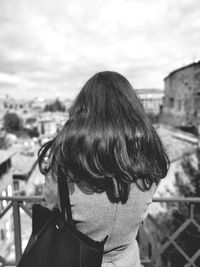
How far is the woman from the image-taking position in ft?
3.62

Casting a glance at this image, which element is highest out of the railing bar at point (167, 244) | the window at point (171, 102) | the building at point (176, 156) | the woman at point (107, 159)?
the window at point (171, 102)

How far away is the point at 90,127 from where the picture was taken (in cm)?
112

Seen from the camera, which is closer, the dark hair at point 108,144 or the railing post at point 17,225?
the dark hair at point 108,144

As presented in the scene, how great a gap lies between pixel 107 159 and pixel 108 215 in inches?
11.9

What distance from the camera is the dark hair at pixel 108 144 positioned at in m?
1.10

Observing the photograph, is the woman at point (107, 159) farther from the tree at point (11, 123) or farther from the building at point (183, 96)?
the tree at point (11, 123)

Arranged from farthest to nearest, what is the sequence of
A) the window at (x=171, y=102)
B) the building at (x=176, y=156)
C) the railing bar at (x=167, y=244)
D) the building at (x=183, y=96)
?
the window at (x=171, y=102)
the building at (x=183, y=96)
the building at (x=176, y=156)
the railing bar at (x=167, y=244)

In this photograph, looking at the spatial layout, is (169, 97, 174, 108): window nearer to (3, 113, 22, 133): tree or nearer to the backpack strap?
the backpack strap

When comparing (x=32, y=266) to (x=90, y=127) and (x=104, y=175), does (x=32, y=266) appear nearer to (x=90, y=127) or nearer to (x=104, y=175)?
(x=104, y=175)

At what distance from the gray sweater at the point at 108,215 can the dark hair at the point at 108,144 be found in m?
0.05

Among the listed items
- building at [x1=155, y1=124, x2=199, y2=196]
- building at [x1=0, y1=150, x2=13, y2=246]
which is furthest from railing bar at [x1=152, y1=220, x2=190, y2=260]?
building at [x1=0, y1=150, x2=13, y2=246]

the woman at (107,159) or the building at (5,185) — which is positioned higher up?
the woman at (107,159)

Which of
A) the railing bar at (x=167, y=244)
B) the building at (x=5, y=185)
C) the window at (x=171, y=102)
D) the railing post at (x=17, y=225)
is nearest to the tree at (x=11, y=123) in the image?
the window at (x=171, y=102)

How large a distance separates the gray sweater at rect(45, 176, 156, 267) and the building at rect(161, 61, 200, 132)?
23626 millimetres
